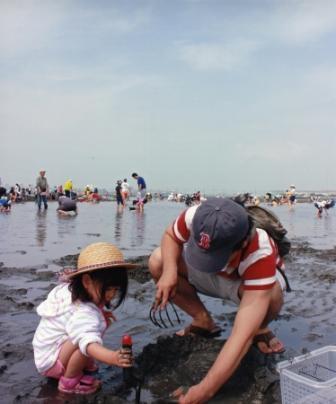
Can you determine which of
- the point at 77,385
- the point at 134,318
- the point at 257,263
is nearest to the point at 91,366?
the point at 77,385

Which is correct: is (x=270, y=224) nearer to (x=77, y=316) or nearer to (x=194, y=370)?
(x=194, y=370)

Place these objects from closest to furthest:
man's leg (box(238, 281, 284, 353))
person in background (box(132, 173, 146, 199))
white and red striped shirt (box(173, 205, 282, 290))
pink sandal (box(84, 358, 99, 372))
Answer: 1. white and red striped shirt (box(173, 205, 282, 290))
2. pink sandal (box(84, 358, 99, 372))
3. man's leg (box(238, 281, 284, 353))
4. person in background (box(132, 173, 146, 199))

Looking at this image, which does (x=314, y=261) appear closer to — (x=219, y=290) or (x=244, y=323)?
(x=219, y=290)

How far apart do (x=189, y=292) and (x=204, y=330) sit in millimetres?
292

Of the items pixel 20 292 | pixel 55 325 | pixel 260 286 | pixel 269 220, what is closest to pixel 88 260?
pixel 55 325

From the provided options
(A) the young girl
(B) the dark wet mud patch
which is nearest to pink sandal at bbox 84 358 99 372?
(A) the young girl

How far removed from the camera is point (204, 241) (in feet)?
7.68

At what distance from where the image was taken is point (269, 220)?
3.09 meters

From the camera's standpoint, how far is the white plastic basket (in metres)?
2.12

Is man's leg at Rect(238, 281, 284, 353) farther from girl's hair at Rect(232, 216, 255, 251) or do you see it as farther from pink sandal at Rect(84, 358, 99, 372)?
pink sandal at Rect(84, 358, 99, 372)

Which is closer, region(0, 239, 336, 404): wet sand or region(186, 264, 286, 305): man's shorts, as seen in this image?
region(0, 239, 336, 404): wet sand

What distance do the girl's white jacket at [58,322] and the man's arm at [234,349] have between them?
2.01ft

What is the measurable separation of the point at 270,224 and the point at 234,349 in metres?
0.96

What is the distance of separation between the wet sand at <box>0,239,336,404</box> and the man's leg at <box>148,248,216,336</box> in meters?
0.16
